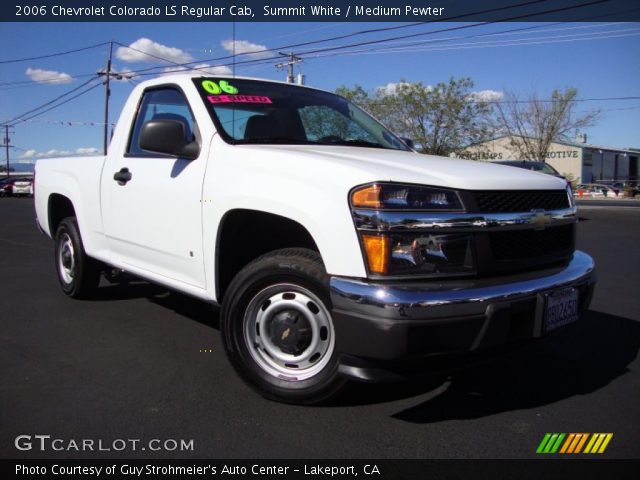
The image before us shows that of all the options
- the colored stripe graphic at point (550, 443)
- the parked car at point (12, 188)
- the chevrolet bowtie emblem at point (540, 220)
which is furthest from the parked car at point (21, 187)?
the colored stripe graphic at point (550, 443)

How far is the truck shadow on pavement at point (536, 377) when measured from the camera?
2.96 m

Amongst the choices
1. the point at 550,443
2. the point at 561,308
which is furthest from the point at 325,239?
the point at 550,443

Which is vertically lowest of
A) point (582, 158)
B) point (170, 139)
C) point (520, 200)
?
point (520, 200)

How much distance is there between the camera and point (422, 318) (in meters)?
2.36

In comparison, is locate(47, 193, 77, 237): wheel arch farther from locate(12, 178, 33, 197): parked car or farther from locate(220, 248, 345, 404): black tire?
locate(12, 178, 33, 197): parked car

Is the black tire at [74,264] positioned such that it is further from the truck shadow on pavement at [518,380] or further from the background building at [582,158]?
the background building at [582,158]

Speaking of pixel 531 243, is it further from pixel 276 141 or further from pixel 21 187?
pixel 21 187

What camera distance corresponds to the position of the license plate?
2.75m

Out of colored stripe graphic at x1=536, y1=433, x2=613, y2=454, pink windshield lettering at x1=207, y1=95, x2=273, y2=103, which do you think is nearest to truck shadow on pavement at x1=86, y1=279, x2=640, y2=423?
colored stripe graphic at x1=536, y1=433, x2=613, y2=454

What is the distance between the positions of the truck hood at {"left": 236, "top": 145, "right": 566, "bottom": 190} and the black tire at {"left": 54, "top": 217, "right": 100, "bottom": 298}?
102 inches

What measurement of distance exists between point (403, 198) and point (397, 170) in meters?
0.24
